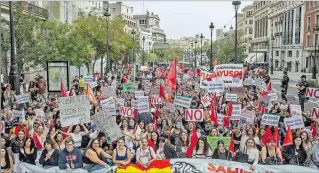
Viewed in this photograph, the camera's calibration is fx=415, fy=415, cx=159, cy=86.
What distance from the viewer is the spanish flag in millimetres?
7363

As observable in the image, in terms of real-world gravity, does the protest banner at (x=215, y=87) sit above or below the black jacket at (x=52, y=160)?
above

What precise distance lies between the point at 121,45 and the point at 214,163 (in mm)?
37498

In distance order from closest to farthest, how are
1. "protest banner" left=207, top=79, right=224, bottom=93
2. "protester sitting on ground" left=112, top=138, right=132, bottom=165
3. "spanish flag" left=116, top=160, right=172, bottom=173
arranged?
"spanish flag" left=116, top=160, right=172, bottom=173
"protester sitting on ground" left=112, top=138, right=132, bottom=165
"protest banner" left=207, top=79, right=224, bottom=93

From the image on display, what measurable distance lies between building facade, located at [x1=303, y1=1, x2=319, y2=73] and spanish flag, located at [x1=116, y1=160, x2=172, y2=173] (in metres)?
55.6

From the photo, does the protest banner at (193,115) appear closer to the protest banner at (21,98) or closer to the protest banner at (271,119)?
the protest banner at (271,119)

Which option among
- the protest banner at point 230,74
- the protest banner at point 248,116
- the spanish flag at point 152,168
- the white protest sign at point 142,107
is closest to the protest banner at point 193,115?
the protest banner at point 248,116

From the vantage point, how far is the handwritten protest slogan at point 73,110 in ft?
30.6

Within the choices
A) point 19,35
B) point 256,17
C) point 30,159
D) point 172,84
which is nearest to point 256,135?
point 30,159

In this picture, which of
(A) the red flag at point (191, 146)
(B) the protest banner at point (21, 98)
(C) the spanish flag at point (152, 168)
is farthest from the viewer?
(B) the protest banner at point (21, 98)

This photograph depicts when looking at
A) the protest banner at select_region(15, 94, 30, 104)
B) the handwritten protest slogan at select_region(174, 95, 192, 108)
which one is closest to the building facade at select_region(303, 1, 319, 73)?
the handwritten protest slogan at select_region(174, 95, 192, 108)

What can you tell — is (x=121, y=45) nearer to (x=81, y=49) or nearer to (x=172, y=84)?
(x=81, y=49)

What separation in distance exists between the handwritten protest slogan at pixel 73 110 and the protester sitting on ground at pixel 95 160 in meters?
1.88

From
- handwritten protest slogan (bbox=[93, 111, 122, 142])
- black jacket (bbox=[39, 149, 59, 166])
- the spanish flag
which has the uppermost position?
handwritten protest slogan (bbox=[93, 111, 122, 142])

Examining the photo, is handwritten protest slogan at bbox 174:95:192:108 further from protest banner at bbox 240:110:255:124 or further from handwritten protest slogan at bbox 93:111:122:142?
handwritten protest slogan at bbox 93:111:122:142
